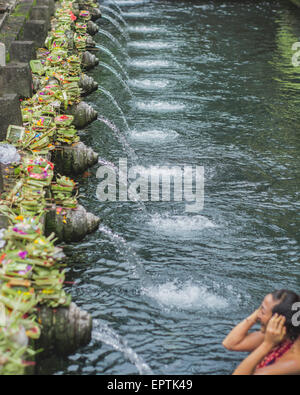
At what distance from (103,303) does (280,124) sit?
7451 mm

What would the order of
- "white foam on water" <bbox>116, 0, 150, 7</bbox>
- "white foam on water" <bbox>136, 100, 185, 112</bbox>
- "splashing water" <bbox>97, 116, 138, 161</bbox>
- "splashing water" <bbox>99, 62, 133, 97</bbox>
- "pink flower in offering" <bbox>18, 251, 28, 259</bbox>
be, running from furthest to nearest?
"white foam on water" <bbox>116, 0, 150, 7</bbox>, "splashing water" <bbox>99, 62, 133, 97</bbox>, "white foam on water" <bbox>136, 100, 185, 112</bbox>, "splashing water" <bbox>97, 116, 138, 161</bbox>, "pink flower in offering" <bbox>18, 251, 28, 259</bbox>

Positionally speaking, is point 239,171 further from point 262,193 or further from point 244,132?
point 244,132

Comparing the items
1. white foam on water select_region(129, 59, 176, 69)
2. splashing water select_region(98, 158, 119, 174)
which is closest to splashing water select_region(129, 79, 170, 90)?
white foam on water select_region(129, 59, 176, 69)

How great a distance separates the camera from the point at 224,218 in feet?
27.9

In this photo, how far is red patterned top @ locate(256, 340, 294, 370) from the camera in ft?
16.0

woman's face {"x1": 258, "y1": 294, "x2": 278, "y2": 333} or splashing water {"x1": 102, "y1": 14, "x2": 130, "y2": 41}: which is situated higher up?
woman's face {"x1": 258, "y1": 294, "x2": 278, "y2": 333}

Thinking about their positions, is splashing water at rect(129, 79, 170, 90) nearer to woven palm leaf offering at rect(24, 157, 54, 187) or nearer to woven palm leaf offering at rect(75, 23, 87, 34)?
woven palm leaf offering at rect(75, 23, 87, 34)

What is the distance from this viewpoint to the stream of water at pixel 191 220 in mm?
6004

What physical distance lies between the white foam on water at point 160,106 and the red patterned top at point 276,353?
29.6 feet

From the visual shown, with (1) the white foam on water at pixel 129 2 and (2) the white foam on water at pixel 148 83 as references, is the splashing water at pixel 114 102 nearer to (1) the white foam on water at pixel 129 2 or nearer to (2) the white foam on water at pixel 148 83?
(2) the white foam on water at pixel 148 83

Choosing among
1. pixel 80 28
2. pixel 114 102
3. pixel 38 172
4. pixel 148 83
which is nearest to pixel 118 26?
pixel 80 28

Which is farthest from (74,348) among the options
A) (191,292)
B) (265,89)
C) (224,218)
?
(265,89)

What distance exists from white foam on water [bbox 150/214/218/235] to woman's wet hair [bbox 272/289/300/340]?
3368 mm
